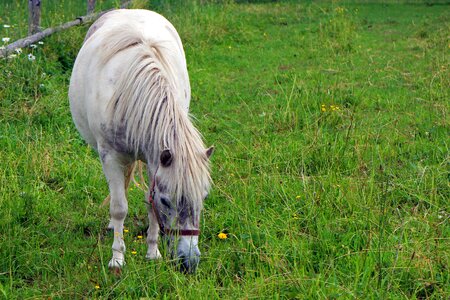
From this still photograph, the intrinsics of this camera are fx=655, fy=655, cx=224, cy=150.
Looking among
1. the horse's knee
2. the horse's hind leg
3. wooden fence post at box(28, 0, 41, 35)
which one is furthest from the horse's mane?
wooden fence post at box(28, 0, 41, 35)

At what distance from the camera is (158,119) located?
3338 millimetres

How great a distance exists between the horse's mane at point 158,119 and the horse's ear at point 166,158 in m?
0.03

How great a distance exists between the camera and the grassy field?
324 cm

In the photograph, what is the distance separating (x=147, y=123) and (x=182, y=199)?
0.45 metres

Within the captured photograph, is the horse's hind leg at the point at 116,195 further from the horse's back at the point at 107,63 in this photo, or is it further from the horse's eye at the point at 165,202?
the horse's eye at the point at 165,202

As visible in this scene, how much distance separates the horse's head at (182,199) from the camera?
3.18m

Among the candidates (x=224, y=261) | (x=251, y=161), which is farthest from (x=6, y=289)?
(x=251, y=161)

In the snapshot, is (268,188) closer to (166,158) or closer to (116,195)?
(116,195)

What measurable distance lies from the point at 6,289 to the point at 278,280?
1381 millimetres

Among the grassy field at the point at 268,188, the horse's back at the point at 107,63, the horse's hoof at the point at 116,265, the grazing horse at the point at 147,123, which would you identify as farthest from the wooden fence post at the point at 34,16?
the horse's hoof at the point at 116,265

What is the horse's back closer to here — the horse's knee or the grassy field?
the horse's knee

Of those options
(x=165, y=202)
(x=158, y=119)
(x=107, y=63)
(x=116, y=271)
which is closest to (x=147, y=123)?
(x=158, y=119)

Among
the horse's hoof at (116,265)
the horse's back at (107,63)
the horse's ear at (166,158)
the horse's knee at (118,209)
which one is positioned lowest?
the horse's hoof at (116,265)

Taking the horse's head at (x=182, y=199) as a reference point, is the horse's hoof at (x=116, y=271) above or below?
below
